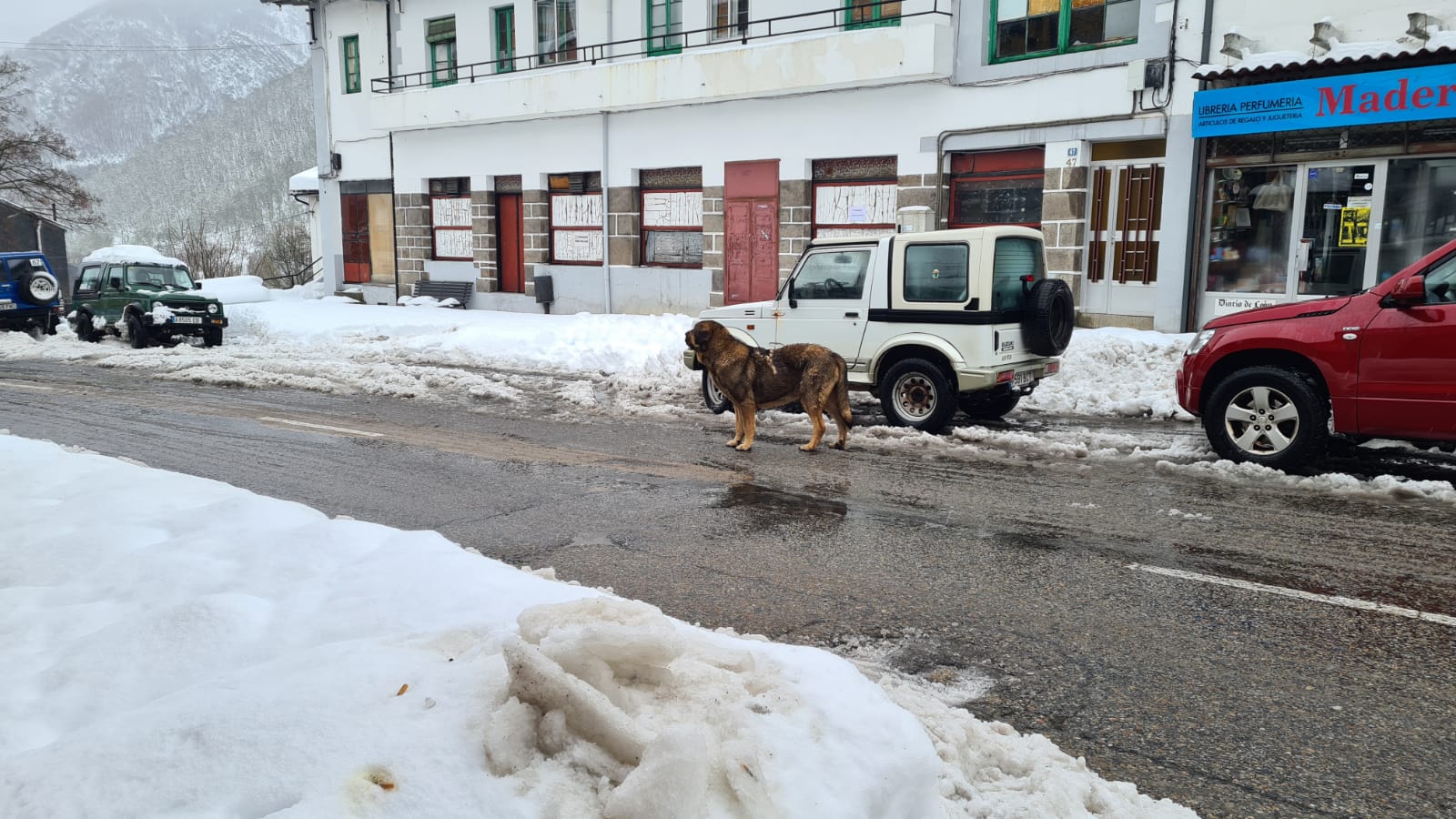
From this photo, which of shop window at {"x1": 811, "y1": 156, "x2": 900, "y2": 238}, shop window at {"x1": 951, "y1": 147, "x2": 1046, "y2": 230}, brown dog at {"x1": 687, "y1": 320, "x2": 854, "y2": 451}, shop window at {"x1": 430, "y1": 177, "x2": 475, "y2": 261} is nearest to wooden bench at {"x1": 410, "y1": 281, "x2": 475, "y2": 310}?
shop window at {"x1": 430, "y1": 177, "x2": 475, "y2": 261}

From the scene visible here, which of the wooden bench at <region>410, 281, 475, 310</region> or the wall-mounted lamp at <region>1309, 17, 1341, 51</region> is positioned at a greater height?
the wall-mounted lamp at <region>1309, 17, 1341, 51</region>

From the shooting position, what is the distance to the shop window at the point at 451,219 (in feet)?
88.2

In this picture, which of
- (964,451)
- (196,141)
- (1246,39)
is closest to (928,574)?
(964,451)

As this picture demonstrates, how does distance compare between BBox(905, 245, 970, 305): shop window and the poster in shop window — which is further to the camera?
the poster in shop window

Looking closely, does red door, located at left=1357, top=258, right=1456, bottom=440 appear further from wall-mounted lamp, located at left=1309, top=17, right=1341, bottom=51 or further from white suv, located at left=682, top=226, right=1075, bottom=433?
wall-mounted lamp, located at left=1309, top=17, right=1341, bottom=51

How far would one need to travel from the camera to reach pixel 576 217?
80.1 feet

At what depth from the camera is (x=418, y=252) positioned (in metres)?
27.9

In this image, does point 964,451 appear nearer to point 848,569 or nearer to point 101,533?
point 848,569

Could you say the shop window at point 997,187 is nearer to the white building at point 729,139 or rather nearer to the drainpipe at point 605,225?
the white building at point 729,139

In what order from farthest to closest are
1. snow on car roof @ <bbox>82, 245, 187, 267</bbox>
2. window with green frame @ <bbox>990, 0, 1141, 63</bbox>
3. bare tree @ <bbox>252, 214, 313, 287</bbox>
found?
bare tree @ <bbox>252, 214, 313, 287</bbox> → snow on car roof @ <bbox>82, 245, 187, 267</bbox> → window with green frame @ <bbox>990, 0, 1141, 63</bbox>

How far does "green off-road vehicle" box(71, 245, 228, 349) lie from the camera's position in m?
19.0

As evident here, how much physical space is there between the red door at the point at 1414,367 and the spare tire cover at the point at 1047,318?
8.95 feet

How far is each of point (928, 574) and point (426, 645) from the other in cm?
309

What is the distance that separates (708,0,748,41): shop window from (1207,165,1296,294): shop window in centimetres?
1009
